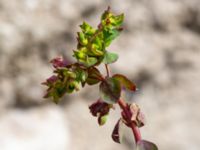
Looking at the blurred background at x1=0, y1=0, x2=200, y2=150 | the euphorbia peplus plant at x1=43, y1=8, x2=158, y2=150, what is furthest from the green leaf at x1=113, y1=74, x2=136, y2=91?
the blurred background at x1=0, y1=0, x2=200, y2=150

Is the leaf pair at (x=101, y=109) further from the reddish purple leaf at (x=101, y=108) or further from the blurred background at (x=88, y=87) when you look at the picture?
the blurred background at (x=88, y=87)

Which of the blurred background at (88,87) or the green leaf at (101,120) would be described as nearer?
the green leaf at (101,120)

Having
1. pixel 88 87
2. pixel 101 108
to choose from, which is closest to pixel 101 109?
pixel 101 108

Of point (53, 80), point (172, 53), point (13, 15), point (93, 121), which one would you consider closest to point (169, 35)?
point (172, 53)

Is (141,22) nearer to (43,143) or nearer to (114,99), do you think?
(43,143)

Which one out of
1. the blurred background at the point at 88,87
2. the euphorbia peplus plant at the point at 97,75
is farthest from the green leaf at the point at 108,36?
the blurred background at the point at 88,87

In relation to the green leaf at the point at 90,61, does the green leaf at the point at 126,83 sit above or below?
above

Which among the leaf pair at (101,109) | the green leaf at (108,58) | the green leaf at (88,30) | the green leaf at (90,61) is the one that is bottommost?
the leaf pair at (101,109)

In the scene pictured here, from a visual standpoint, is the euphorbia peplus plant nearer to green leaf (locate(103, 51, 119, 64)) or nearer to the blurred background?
green leaf (locate(103, 51, 119, 64))
